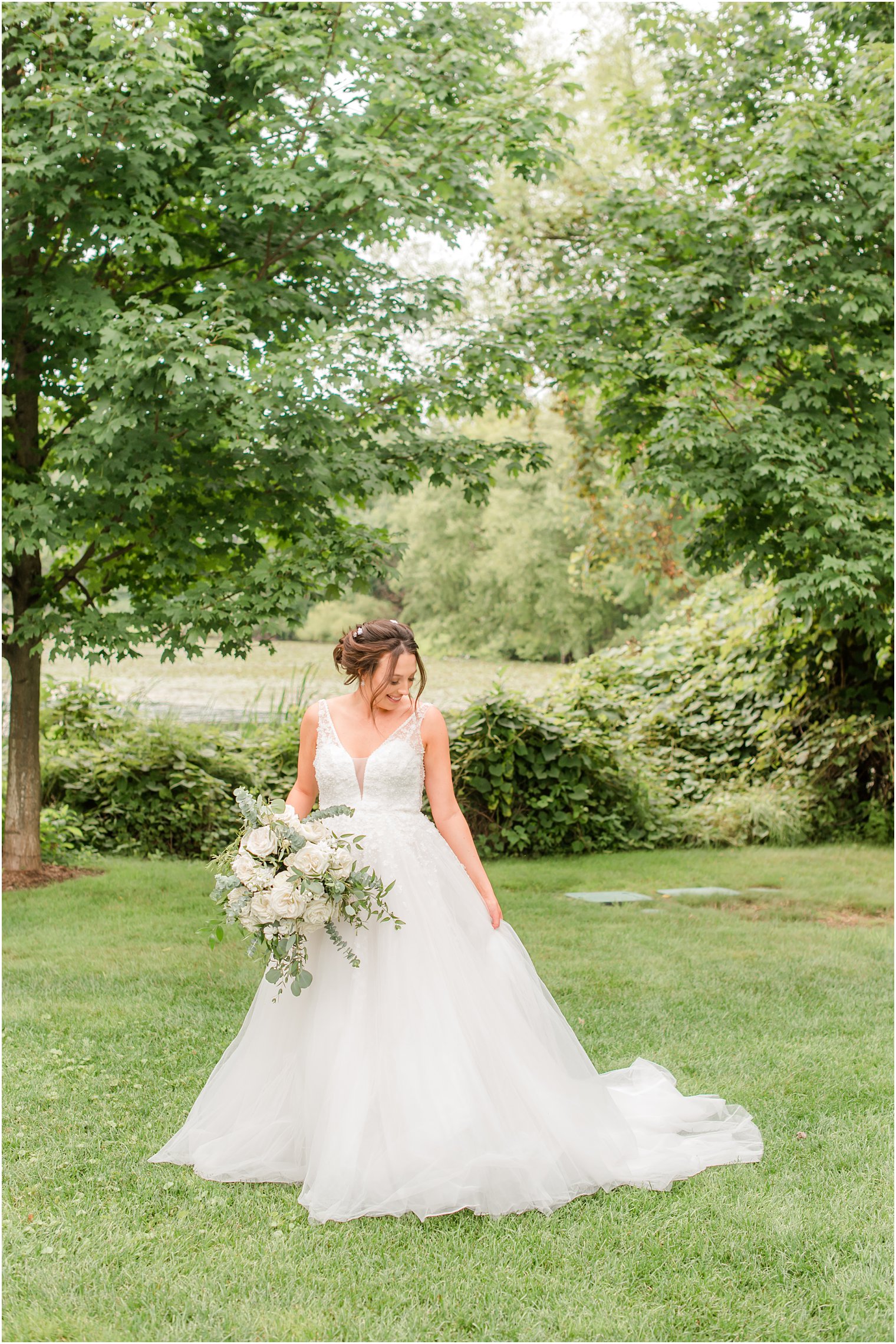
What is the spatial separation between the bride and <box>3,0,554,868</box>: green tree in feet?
9.59

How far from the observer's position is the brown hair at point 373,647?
152 inches

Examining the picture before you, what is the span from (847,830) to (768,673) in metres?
2.04

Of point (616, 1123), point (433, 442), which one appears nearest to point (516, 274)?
point (433, 442)

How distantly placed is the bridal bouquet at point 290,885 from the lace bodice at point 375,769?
0.26 m

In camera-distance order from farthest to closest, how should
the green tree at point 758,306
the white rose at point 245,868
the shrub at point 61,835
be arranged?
the shrub at point 61,835
the green tree at point 758,306
the white rose at point 245,868

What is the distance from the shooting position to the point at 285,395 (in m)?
6.54

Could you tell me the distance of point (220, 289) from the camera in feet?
22.5

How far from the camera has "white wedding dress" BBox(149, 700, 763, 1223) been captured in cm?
343

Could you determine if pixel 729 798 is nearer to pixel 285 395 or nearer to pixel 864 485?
pixel 864 485

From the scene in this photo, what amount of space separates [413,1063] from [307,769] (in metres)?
1.11

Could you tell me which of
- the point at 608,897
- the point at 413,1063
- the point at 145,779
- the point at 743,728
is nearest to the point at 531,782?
the point at 608,897

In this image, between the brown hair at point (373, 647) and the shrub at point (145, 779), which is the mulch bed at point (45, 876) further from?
the brown hair at point (373, 647)

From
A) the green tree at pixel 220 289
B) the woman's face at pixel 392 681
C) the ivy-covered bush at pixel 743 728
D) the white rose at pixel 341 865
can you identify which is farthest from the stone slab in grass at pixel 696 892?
the white rose at pixel 341 865

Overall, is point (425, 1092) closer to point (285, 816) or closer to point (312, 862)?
point (312, 862)
